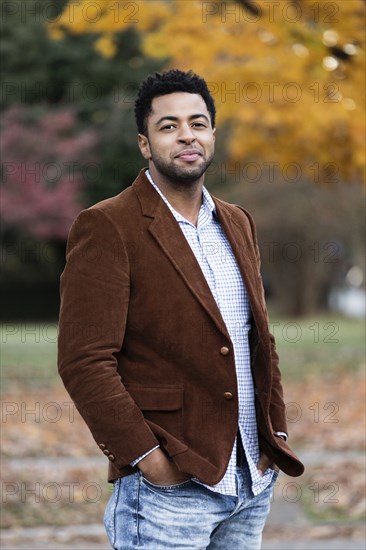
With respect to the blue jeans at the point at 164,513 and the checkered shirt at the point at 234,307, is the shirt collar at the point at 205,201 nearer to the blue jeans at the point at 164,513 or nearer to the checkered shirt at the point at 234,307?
the checkered shirt at the point at 234,307

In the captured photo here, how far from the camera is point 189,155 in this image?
109 inches

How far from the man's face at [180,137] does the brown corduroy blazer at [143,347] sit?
173 mm

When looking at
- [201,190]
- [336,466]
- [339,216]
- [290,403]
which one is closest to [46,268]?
[339,216]

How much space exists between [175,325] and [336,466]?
15.6ft

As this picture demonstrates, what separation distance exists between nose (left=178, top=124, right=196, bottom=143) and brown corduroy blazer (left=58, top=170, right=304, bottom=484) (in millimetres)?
253

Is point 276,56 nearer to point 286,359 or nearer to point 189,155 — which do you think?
point 189,155

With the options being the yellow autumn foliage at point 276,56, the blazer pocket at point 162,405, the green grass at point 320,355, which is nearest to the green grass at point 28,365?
the green grass at point 320,355

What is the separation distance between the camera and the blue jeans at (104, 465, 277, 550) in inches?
103

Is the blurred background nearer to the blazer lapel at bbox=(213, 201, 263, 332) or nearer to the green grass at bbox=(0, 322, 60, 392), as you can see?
the green grass at bbox=(0, 322, 60, 392)

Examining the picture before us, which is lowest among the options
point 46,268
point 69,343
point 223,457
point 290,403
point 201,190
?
point 46,268

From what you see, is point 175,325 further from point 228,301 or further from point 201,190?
point 201,190

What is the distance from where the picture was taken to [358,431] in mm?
8406

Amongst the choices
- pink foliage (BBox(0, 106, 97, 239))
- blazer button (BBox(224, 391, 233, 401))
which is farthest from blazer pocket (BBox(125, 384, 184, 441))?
pink foliage (BBox(0, 106, 97, 239))

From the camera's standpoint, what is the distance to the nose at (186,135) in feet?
9.04
